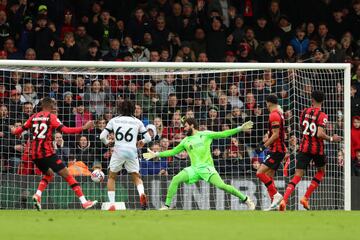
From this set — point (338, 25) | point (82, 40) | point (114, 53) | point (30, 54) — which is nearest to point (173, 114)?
point (114, 53)

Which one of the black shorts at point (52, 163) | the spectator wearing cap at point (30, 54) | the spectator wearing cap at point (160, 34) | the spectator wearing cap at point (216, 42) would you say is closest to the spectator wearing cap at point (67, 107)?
the spectator wearing cap at point (30, 54)

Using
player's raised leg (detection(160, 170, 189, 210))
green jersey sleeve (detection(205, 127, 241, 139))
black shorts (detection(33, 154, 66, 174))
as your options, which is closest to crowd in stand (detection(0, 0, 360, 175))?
green jersey sleeve (detection(205, 127, 241, 139))

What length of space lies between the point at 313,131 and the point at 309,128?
9cm

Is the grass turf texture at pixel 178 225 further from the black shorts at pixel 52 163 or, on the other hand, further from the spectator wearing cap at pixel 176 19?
the spectator wearing cap at pixel 176 19

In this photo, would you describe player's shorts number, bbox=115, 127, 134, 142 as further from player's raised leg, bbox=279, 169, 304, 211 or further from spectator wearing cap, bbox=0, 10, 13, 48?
spectator wearing cap, bbox=0, 10, 13, 48

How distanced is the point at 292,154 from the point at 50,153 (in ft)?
16.8

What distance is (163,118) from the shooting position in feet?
71.6

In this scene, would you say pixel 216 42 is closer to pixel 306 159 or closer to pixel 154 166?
pixel 154 166

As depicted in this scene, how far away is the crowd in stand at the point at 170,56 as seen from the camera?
848 inches

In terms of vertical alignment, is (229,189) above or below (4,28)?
below

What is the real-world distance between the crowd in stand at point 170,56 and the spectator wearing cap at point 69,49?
0.07 ft

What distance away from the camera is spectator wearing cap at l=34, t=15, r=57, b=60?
2386cm

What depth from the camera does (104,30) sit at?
25.0m

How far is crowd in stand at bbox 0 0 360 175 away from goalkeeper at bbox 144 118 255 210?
140cm
